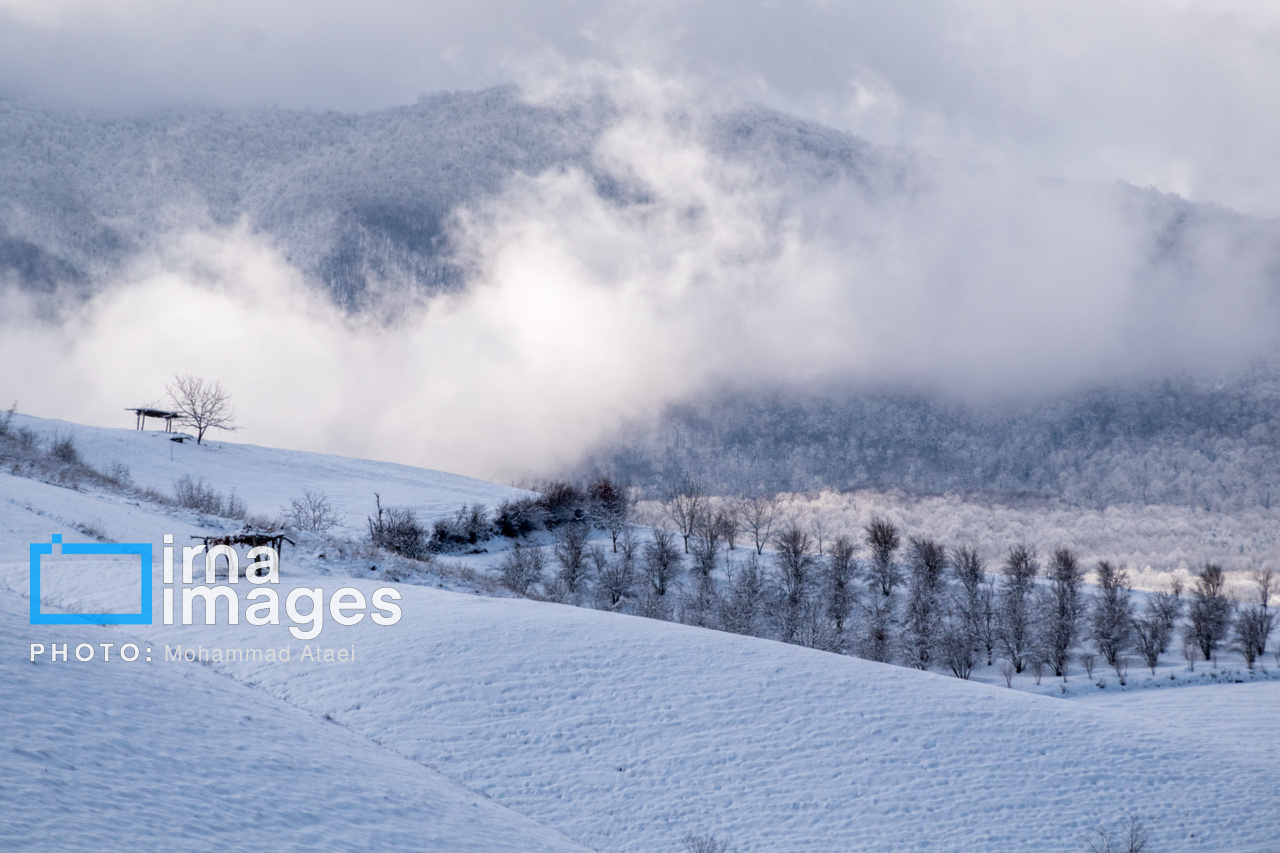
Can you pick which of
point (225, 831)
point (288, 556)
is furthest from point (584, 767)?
point (288, 556)

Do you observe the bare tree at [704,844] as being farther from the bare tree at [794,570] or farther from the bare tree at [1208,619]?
the bare tree at [1208,619]

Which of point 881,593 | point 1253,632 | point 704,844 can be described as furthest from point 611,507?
point 704,844

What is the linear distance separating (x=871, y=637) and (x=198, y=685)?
2639 inches

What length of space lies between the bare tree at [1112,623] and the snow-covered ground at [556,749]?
183ft

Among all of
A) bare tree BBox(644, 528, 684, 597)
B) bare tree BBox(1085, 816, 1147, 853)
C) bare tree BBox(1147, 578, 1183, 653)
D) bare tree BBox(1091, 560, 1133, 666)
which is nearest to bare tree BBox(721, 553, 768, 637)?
bare tree BBox(644, 528, 684, 597)

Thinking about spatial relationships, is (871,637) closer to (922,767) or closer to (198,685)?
(922,767)

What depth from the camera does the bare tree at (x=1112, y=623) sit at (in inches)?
2953

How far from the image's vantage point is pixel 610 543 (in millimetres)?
91938

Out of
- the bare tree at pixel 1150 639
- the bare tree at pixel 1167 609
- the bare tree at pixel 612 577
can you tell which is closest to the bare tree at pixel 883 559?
the bare tree at pixel 1150 639

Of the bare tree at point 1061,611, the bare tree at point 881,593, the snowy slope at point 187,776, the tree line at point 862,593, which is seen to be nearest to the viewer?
the snowy slope at point 187,776

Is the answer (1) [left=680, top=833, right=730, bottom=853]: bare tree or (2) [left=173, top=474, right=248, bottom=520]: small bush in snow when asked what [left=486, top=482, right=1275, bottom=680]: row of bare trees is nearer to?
(2) [left=173, top=474, right=248, bottom=520]: small bush in snow

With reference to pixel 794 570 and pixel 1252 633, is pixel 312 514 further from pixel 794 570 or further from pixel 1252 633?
pixel 1252 633

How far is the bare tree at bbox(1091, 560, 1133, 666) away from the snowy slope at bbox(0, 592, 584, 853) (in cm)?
7665

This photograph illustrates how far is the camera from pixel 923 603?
8262 cm
